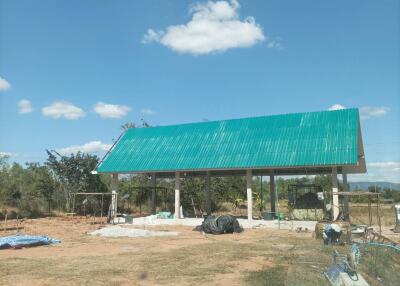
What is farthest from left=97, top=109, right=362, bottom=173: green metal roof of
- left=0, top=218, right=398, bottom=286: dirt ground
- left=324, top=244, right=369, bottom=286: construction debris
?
left=324, top=244, right=369, bottom=286: construction debris

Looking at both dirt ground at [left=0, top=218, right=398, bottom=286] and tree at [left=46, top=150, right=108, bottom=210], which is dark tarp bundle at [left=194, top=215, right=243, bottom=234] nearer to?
dirt ground at [left=0, top=218, right=398, bottom=286]

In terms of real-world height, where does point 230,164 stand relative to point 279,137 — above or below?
below

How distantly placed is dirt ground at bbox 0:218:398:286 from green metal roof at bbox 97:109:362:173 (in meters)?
5.01

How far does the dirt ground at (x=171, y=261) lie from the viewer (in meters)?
9.79

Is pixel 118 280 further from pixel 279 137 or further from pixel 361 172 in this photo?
pixel 361 172

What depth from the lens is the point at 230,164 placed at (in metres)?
23.8

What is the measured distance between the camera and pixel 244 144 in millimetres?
25047

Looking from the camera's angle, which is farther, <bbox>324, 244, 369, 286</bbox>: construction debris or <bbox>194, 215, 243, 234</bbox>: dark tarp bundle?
<bbox>194, 215, 243, 234</bbox>: dark tarp bundle

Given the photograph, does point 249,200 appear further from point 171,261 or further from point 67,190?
point 67,190

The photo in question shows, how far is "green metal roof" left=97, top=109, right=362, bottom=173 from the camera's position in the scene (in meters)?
22.2

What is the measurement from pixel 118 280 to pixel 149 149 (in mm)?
18371

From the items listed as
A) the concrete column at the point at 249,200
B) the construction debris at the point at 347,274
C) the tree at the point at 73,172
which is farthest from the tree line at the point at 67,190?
the construction debris at the point at 347,274

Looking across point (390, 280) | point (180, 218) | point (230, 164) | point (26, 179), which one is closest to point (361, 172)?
point (230, 164)

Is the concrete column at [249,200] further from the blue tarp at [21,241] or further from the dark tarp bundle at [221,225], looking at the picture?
the blue tarp at [21,241]
